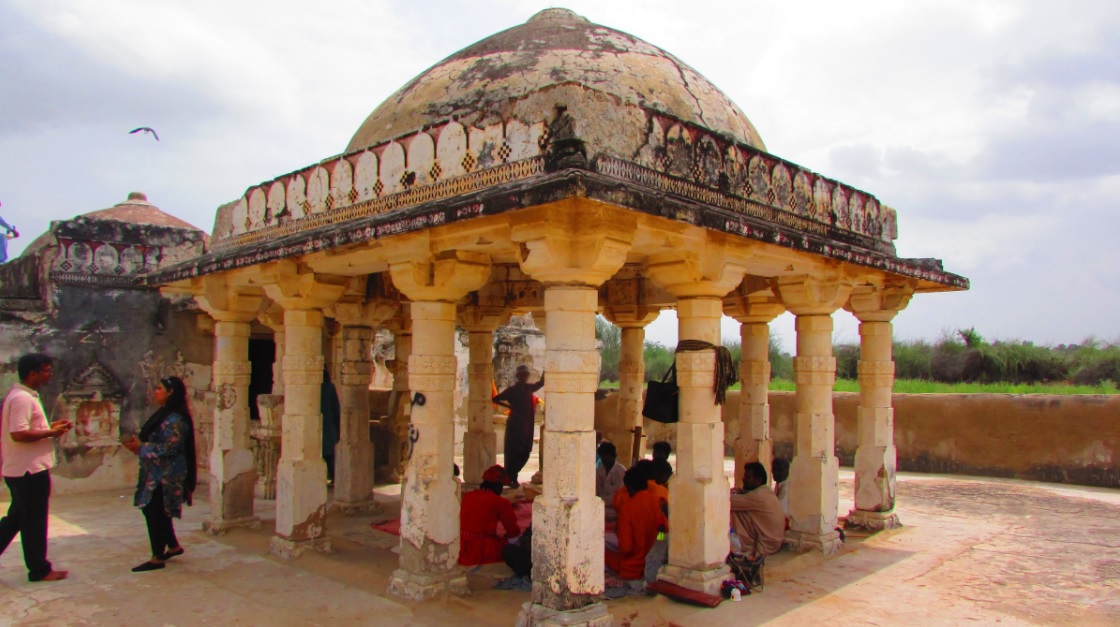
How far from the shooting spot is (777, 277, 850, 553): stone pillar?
6922mm

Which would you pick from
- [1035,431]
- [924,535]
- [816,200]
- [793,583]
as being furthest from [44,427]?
[1035,431]

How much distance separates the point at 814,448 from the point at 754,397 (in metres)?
2.35

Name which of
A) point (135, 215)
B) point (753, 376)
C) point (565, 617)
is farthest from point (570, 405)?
point (135, 215)

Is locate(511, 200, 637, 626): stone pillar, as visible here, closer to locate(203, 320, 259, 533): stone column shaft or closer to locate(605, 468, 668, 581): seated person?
locate(605, 468, 668, 581): seated person

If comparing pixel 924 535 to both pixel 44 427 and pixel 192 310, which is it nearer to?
pixel 44 427

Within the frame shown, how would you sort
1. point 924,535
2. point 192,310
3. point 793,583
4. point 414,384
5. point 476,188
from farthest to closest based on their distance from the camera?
1. point 192,310
2. point 924,535
3. point 793,583
4. point 414,384
5. point 476,188

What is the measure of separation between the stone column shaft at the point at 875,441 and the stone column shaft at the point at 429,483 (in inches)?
179

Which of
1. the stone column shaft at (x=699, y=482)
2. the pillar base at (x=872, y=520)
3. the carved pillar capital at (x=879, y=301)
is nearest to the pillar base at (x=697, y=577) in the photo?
the stone column shaft at (x=699, y=482)

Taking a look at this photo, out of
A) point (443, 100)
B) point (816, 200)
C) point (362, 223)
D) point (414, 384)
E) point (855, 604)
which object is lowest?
point (855, 604)

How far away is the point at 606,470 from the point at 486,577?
2.12 metres

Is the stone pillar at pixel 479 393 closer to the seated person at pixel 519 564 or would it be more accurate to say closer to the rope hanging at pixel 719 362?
the seated person at pixel 519 564

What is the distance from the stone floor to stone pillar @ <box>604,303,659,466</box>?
127 inches

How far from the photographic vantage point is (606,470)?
7934 millimetres

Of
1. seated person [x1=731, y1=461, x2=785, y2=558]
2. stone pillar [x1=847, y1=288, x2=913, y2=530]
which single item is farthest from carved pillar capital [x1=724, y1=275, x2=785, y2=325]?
seated person [x1=731, y1=461, x2=785, y2=558]
